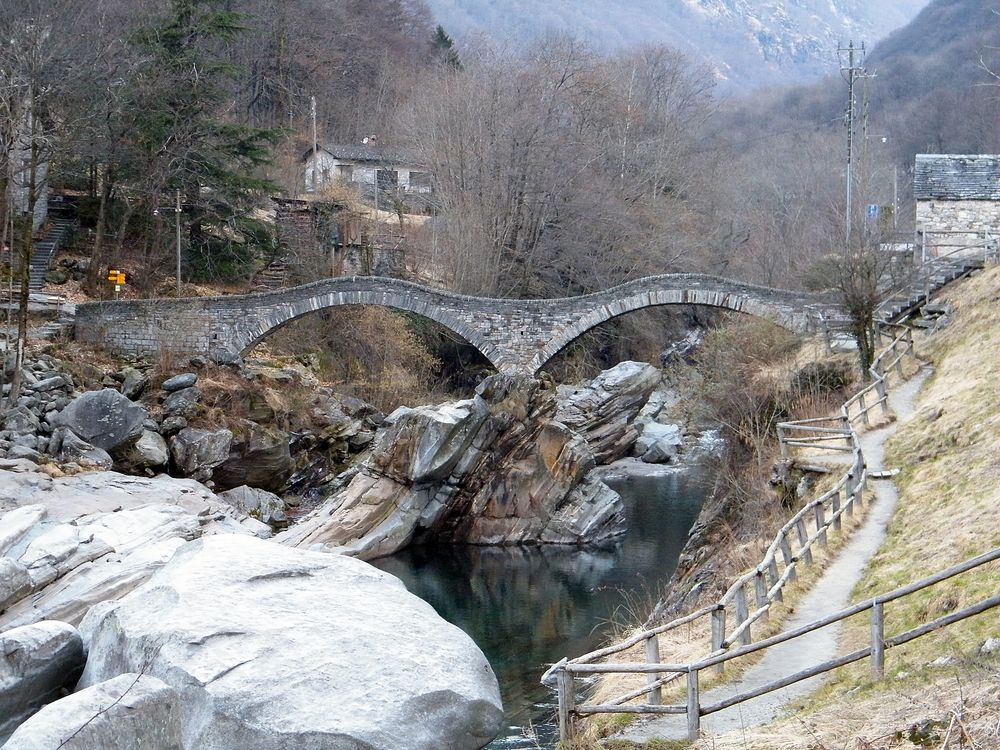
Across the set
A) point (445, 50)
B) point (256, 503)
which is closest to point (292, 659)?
point (256, 503)

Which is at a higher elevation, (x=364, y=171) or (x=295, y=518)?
(x=364, y=171)

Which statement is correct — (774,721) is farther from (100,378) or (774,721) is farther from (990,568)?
(100,378)

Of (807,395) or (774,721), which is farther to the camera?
(807,395)

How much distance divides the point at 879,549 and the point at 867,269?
12.2 meters

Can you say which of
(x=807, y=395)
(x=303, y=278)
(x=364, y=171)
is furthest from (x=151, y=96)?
(x=807, y=395)

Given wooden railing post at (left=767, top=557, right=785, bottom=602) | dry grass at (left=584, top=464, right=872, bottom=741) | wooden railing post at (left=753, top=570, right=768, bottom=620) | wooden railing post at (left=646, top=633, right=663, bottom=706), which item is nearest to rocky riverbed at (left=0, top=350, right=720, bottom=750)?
dry grass at (left=584, top=464, right=872, bottom=741)

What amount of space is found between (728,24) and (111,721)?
517 ft

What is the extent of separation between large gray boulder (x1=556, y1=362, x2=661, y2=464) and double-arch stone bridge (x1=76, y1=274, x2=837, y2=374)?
177 cm

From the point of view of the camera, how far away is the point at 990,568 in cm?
1041

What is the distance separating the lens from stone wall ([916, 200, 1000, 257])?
115 feet

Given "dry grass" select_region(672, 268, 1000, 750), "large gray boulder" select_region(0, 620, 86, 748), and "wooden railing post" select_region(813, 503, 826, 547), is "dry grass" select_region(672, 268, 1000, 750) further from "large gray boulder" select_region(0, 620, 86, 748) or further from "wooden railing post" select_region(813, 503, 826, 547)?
"large gray boulder" select_region(0, 620, 86, 748)

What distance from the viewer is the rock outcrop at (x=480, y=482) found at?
25141mm

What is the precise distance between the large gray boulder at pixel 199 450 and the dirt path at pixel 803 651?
16567mm

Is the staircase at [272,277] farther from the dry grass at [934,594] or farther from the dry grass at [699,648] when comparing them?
the dry grass at [699,648]
